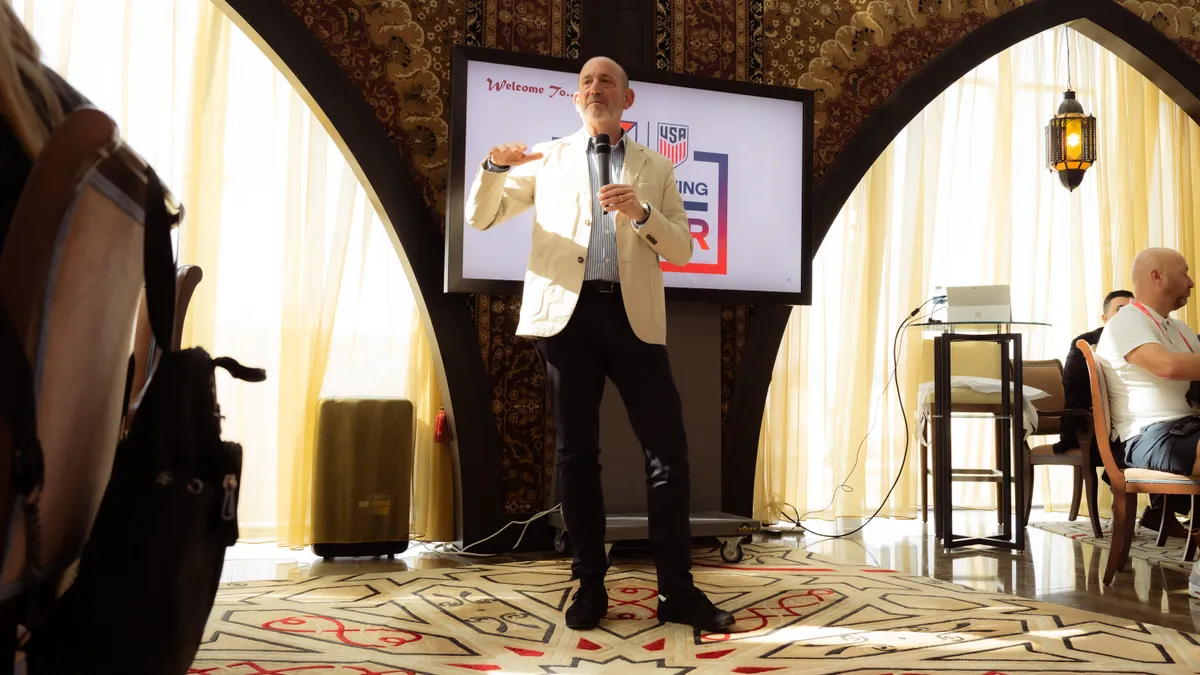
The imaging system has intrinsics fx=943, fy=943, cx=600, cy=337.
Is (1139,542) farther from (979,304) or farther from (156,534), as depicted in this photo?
(156,534)

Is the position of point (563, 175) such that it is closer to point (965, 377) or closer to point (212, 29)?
point (212, 29)

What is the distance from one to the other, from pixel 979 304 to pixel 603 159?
208cm

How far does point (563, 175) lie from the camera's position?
248 centimetres

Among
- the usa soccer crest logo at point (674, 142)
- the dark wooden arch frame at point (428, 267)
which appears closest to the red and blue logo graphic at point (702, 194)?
the usa soccer crest logo at point (674, 142)

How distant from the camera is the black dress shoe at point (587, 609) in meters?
2.30

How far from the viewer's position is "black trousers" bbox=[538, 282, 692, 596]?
2324 millimetres

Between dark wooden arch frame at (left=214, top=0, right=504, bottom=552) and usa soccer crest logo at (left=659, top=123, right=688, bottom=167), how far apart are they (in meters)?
0.93

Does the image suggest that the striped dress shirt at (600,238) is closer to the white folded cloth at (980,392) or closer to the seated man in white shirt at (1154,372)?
the seated man in white shirt at (1154,372)

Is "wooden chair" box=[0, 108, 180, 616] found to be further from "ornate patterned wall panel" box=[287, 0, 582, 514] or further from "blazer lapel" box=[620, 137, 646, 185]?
"ornate patterned wall panel" box=[287, 0, 582, 514]

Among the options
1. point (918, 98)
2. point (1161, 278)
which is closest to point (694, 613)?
point (1161, 278)

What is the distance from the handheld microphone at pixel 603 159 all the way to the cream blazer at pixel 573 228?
0.11 m

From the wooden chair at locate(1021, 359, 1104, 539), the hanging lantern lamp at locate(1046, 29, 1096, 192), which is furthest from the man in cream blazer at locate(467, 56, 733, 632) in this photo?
the hanging lantern lamp at locate(1046, 29, 1096, 192)

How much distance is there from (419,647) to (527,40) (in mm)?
2491

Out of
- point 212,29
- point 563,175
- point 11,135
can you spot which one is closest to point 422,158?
point 212,29
